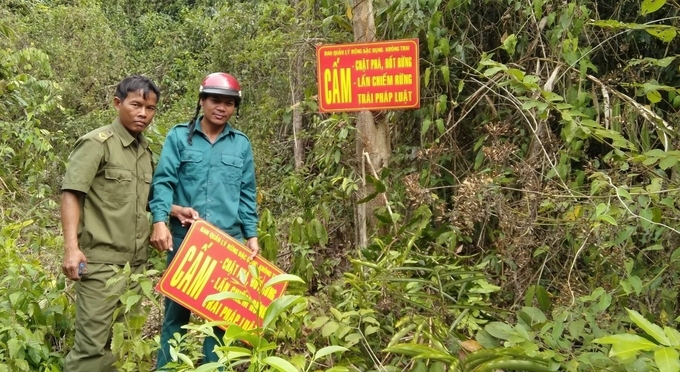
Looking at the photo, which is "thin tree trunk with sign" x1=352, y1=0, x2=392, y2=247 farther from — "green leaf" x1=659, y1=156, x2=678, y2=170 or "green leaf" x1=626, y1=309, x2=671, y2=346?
"green leaf" x1=626, y1=309, x2=671, y2=346

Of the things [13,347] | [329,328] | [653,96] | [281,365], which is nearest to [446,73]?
[653,96]

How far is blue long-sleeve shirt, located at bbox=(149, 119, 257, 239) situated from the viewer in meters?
2.95

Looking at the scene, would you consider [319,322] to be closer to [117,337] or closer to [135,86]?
[117,337]

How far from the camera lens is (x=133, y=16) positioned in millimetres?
13695

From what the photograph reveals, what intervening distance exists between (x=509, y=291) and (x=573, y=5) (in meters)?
1.29

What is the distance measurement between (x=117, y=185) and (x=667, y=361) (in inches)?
86.5

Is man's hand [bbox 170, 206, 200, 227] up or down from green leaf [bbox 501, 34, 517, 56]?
down

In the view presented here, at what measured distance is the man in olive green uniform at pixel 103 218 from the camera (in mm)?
2770

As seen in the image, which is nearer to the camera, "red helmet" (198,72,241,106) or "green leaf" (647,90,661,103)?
"green leaf" (647,90,661,103)

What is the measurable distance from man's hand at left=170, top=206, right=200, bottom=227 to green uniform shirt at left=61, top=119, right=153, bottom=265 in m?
0.15

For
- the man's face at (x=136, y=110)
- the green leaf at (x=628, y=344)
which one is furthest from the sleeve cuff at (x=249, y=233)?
the green leaf at (x=628, y=344)

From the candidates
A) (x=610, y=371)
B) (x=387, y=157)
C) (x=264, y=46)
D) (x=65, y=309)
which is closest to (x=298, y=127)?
(x=264, y=46)

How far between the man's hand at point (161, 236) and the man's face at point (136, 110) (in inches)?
17.6

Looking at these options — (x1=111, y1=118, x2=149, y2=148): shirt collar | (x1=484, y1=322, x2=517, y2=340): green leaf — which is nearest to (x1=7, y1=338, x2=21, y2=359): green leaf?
(x1=111, y1=118, x2=149, y2=148): shirt collar
